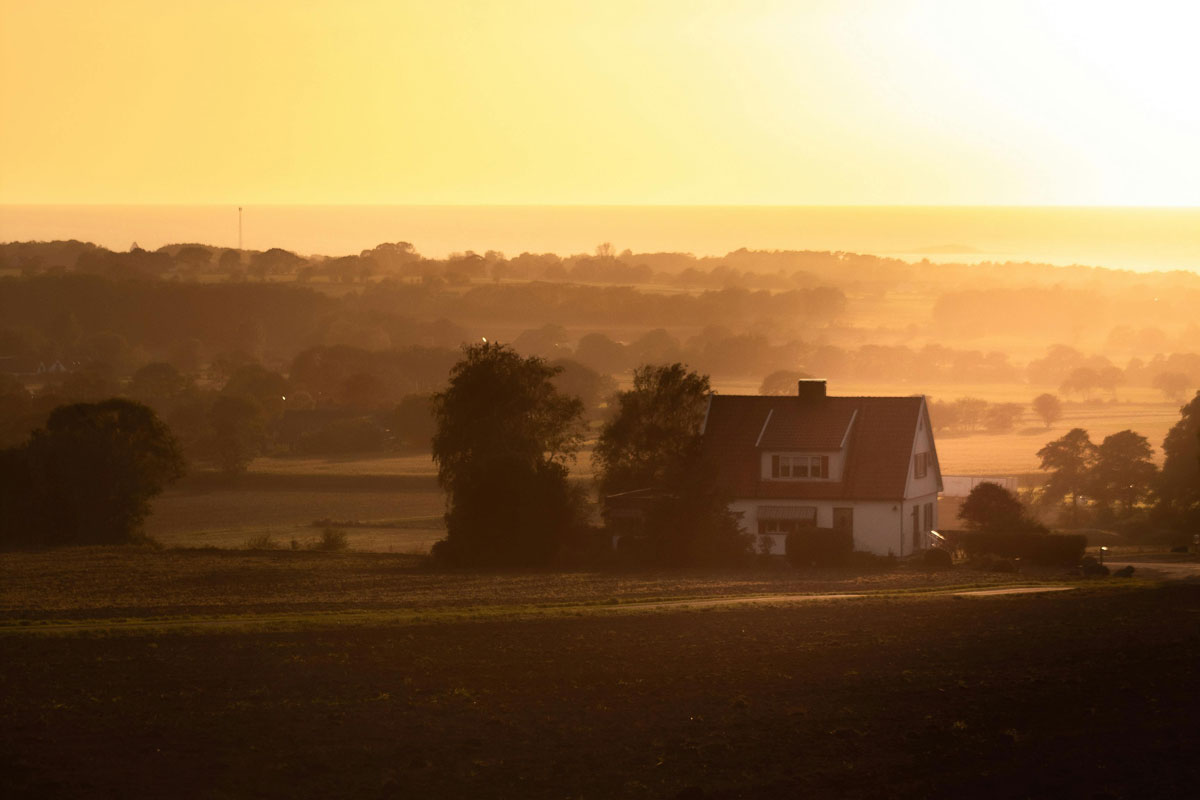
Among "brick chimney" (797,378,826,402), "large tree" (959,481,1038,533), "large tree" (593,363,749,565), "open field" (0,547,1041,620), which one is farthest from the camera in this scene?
"brick chimney" (797,378,826,402)

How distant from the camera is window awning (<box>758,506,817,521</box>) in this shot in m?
48.0

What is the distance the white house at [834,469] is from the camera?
1879 inches

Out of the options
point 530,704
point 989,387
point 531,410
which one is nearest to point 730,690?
point 530,704

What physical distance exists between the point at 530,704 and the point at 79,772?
6065 mm

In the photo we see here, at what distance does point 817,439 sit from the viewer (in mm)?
49000

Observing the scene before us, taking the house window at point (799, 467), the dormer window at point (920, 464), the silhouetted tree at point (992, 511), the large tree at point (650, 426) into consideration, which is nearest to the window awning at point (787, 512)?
the house window at point (799, 467)

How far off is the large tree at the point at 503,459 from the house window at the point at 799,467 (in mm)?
7084

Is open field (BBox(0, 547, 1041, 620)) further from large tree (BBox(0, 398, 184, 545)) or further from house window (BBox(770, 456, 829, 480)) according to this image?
house window (BBox(770, 456, 829, 480))

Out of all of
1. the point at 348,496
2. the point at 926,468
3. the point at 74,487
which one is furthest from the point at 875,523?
the point at 348,496

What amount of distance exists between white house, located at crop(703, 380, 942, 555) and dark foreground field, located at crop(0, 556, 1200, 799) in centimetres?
2032

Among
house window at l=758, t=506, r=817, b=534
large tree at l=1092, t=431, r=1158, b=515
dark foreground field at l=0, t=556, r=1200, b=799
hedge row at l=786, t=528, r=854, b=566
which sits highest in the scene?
large tree at l=1092, t=431, r=1158, b=515

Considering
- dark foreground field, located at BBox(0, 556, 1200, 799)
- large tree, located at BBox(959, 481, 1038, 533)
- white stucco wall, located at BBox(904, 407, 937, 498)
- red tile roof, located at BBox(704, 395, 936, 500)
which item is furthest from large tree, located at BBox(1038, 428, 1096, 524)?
dark foreground field, located at BBox(0, 556, 1200, 799)

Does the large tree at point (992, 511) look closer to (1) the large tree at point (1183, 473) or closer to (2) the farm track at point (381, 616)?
(1) the large tree at point (1183, 473)

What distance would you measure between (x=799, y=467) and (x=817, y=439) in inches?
43.7
